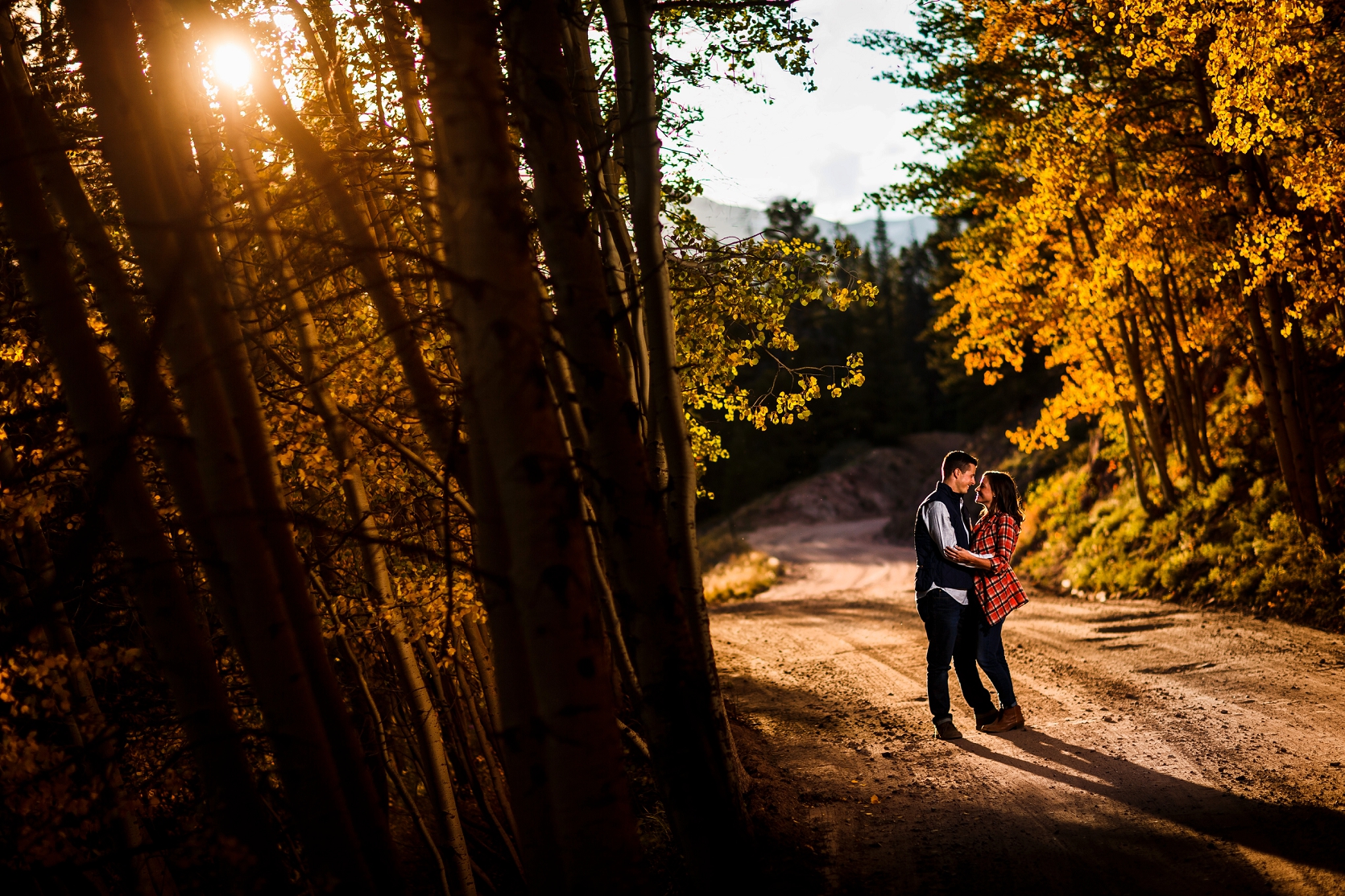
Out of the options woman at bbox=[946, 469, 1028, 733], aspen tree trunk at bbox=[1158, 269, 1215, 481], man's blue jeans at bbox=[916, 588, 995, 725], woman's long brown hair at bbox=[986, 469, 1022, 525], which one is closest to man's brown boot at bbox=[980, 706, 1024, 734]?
woman at bbox=[946, 469, 1028, 733]

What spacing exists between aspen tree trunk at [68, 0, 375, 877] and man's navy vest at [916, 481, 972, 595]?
14.7ft

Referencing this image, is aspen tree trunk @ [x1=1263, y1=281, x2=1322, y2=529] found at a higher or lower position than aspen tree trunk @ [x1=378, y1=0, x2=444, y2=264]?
lower

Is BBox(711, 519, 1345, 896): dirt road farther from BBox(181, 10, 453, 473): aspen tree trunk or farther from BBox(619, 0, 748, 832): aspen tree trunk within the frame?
BBox(181, 10, 453, 473): aspen tree trunk

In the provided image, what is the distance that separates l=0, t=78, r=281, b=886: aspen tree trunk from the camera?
3713 millimetres

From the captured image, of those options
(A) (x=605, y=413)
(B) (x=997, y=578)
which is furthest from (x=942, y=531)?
(A) (x=605, y=413)

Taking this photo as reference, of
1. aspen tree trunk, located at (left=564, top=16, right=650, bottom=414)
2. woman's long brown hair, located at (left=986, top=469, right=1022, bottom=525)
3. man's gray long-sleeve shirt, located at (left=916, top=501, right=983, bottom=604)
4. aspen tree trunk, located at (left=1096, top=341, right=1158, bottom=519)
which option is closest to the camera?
aspen tree trunk, located at (left=564, top=16, right=650, bottom=414)

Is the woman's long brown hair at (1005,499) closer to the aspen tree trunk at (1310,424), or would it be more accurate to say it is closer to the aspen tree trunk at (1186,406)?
the aspen tree trunk at (1310,424)

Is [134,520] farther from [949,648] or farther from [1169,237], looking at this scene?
[1169,237]

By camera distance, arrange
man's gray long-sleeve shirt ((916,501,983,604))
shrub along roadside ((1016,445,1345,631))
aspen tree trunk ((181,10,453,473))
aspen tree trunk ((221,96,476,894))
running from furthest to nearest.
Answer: shrub along roadside ((1016,445,1345,631))
man's gray long-sleeve shirt ((916,501,983,604))
aspen tree trunk ((221,96,476,894))
aspen tree trunk ((181,10,453,473))

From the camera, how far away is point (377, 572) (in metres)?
6.06

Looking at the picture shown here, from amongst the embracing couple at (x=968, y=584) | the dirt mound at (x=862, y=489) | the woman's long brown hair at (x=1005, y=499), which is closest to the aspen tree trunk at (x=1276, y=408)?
the woman's long brown hair at (x=1005, y=499)

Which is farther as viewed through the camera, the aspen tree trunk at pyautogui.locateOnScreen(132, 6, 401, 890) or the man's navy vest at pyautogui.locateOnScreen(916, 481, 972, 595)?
the man's navy vest at pyautogui.locateOnScreen(916, 481, 972, 595)

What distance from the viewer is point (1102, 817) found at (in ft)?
16.0

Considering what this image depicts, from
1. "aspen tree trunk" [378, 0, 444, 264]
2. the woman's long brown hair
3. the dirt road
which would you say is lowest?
the dirt road
